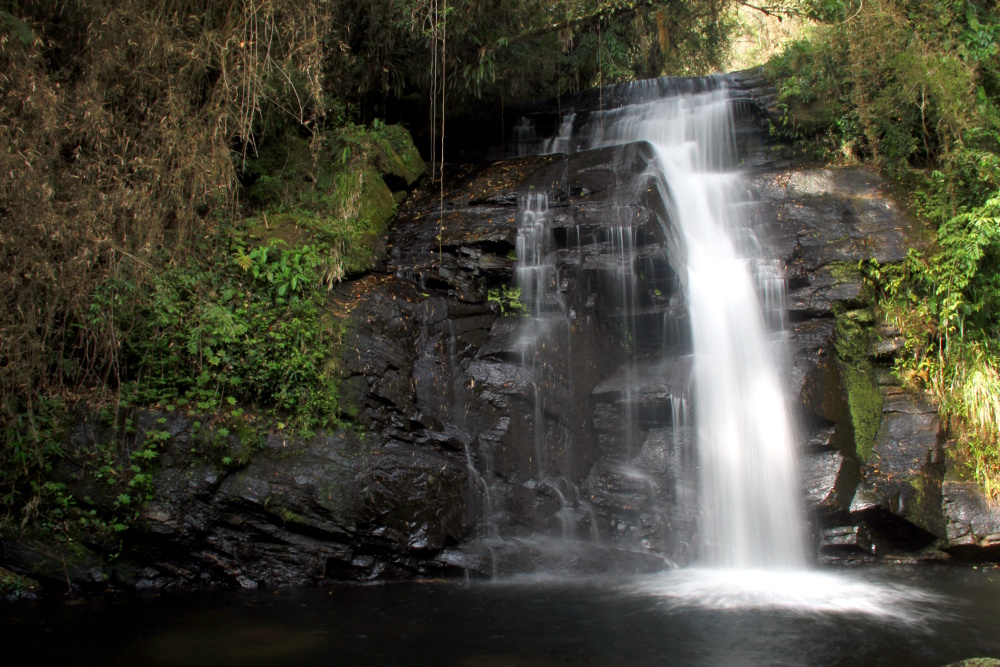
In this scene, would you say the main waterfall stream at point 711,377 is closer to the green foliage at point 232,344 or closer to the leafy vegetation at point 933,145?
the leafy vegetation at point 933,145

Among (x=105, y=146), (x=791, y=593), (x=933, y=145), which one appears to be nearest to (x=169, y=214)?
(x=105, y=146)

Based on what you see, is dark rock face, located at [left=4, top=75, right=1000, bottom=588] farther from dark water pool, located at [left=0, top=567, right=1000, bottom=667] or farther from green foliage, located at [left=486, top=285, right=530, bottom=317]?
dark water pool, located at [left=0, top=567, right=1000, bottom=667]

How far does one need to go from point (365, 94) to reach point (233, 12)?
338cm

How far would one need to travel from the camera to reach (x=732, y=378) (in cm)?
820

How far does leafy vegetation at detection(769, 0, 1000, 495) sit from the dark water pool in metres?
2.46

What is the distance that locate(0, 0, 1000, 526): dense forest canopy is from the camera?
252 inches

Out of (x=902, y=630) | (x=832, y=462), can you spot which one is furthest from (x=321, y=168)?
(x=902, y=630)

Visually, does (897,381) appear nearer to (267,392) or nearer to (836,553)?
(836,553)

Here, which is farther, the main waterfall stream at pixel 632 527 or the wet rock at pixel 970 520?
the wet rock at pixel 970 520

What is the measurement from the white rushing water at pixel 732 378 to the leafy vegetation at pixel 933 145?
1.62 m

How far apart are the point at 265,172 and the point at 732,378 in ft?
22.1

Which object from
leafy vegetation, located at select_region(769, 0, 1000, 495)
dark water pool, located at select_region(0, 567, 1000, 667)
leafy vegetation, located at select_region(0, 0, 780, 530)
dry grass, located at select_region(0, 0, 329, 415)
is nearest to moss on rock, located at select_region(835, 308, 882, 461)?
leafy vegetation, located at select_region(769, 0, 1000, 495)

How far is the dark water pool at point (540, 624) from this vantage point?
4.75 meters

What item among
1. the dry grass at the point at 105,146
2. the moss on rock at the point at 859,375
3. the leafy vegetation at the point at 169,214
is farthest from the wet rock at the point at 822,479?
the dry grass at the point at 105,146
